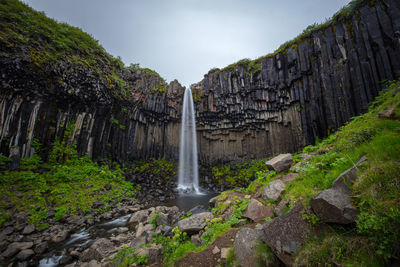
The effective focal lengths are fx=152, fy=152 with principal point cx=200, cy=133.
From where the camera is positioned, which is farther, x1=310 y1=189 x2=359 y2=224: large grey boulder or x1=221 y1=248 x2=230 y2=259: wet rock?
x1=221 y1=248 x2=230 y2=259: wet rock

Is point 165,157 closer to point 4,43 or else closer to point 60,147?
point 60,147

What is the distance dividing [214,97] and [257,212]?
1947cm

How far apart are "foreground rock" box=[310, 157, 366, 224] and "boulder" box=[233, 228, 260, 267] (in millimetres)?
1316

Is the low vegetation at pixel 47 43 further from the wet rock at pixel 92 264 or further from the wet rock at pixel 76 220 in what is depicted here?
the wet rock at pixel 92 264

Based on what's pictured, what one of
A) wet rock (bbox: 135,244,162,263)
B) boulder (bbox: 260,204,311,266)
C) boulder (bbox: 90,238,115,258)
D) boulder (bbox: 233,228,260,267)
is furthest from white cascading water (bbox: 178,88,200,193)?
boulder (bbox: 260,204,311,266)

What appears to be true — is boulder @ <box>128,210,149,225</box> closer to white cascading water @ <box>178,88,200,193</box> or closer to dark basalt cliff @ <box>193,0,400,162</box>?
white cascading water @ <box>178,88,200,193</box>

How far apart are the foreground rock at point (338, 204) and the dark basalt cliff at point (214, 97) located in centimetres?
1355

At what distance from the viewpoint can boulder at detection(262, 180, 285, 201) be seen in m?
4.28

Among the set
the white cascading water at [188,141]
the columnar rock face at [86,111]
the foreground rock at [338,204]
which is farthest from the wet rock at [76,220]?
the white cascading water at [188,141]

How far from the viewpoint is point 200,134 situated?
81.7ft

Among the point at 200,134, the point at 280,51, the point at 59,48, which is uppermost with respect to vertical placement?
the point at 280,51

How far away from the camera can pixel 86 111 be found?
577 inches

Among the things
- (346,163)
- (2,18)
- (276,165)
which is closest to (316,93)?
(276,165)

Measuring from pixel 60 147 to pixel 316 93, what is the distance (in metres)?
23.5
